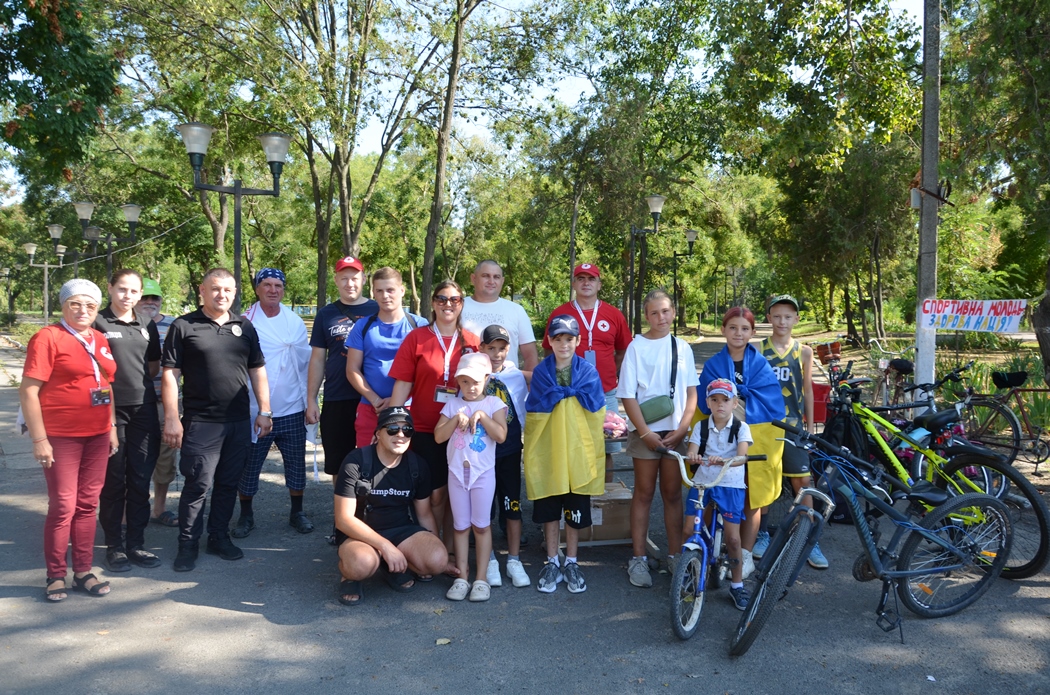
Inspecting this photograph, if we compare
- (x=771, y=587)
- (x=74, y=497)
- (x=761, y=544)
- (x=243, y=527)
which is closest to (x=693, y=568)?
(x=771, y=587)

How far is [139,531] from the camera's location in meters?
Result: 4.86

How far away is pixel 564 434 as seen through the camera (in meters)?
4.46

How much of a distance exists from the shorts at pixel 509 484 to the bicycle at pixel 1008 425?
162 inches

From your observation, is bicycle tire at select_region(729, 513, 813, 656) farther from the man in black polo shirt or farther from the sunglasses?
the man in black polo shirt

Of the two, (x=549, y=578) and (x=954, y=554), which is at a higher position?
(x=954, y=554)

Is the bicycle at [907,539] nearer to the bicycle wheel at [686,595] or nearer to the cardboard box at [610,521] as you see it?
the bicycle wheel at [686,595]

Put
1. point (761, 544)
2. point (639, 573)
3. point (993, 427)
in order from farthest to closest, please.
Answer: point (993, 427), point (761, 544), point (639, 573)

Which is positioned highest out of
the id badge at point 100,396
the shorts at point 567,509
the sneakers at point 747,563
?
the id badge at point 100,396

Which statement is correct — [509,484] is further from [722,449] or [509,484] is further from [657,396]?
[722,449]

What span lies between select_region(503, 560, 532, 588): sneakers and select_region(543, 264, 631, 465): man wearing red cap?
3.64ft

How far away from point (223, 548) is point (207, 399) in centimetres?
105

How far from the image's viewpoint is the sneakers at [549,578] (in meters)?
4.46

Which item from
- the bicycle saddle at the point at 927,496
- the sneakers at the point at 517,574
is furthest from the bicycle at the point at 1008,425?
the sneakers at the point at 517,574

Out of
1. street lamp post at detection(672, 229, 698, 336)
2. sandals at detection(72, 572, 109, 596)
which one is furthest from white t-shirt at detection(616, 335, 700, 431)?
street lamp post at detection(672, 229, 698, 336)
